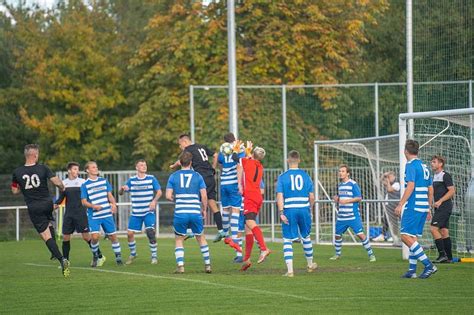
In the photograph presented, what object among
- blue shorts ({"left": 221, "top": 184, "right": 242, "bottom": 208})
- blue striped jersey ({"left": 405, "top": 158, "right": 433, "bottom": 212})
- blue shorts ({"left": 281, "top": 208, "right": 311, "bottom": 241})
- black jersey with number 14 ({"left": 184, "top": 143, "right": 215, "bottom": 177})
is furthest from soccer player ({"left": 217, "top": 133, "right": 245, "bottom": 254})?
blue striped jersey ({"left": 405, "top": 158, "right": 433, "bottom": 212})

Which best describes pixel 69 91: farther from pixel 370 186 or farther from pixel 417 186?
pixel 417 186

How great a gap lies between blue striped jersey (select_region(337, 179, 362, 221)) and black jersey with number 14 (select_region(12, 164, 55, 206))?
20.9 feet

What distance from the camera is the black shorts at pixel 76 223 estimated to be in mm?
21656

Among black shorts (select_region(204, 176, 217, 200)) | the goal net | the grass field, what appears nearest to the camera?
the grass field

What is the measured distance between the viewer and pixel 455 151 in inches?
902

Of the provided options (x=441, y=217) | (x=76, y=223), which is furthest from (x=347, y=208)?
(x=76, y=223)

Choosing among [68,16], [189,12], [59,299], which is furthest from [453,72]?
[68,16]

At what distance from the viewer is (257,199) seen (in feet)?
64.4

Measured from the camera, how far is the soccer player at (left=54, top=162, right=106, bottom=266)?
846 inches

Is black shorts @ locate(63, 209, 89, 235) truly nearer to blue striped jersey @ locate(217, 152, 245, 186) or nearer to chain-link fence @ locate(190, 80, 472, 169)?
blue striped jersey @ locate(217, 152, 245, 186)

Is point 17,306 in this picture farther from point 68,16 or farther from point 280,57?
point 68,16

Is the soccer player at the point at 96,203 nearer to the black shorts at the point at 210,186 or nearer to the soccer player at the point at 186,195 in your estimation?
the black shorts at the point at 210,186

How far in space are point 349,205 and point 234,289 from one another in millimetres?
6731

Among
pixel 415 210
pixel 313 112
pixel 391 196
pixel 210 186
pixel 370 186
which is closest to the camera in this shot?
pixel 415 210
